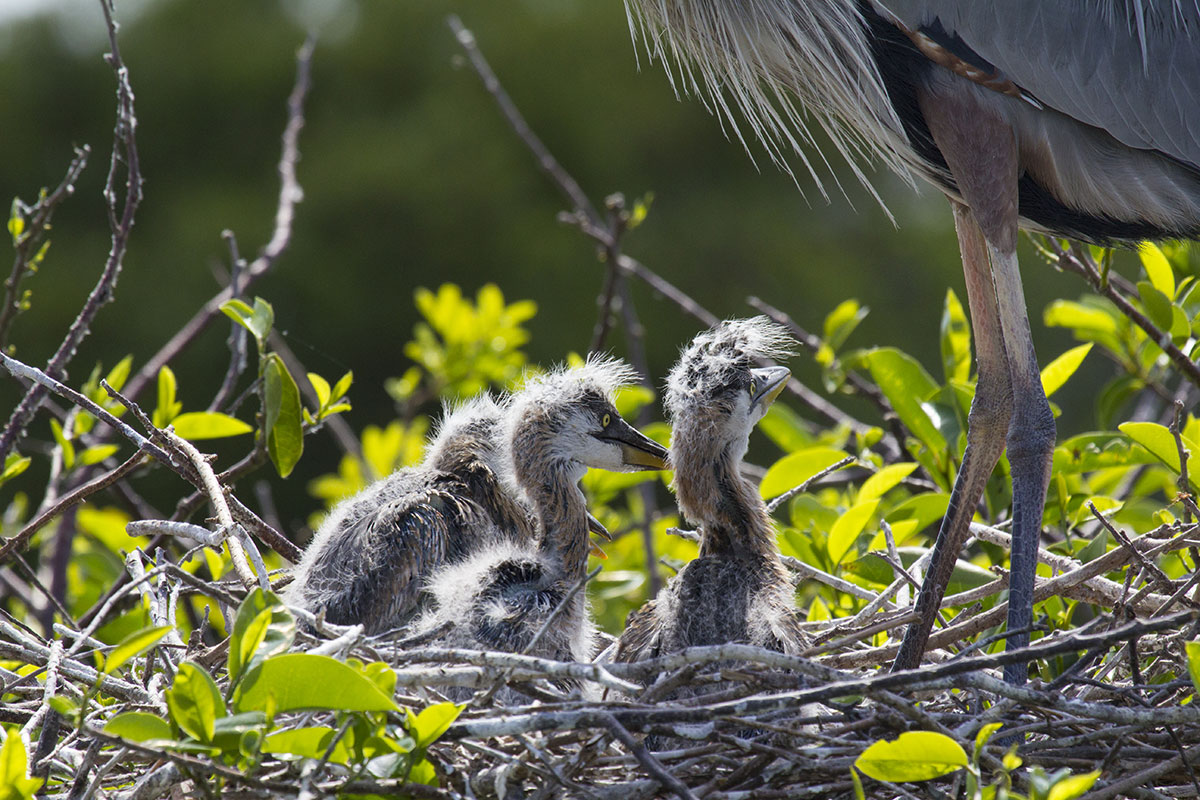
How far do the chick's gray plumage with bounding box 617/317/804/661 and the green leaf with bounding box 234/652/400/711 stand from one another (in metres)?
0.75

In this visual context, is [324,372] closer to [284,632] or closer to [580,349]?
[580,349]

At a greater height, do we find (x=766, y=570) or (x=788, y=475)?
(x=788, y=475)

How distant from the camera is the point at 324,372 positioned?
7699 millimetres

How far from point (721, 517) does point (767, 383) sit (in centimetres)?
27

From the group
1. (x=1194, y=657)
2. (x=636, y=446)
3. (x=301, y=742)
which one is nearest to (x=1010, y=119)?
(x=636, y=446)

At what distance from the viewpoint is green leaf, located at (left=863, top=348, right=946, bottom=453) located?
8.70 ft

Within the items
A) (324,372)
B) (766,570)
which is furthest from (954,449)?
(324,372)

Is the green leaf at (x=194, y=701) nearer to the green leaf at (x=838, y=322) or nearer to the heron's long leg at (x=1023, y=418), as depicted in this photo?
the heron's long leg at (x=1023, y=418)

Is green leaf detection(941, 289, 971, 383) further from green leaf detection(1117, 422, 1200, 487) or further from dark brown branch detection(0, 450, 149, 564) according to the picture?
dark brown branch detection(0, 450, 149, 564)

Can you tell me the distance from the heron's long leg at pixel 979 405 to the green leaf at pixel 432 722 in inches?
41.4

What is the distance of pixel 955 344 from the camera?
2.86 metres

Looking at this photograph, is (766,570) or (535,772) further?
(766,570)

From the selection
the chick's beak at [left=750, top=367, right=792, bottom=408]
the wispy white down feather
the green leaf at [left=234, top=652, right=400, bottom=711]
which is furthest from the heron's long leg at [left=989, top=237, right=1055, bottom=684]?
the green leaf at [left=234, top=652, right=400, bottom=711]

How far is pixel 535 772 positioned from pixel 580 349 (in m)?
5.67
